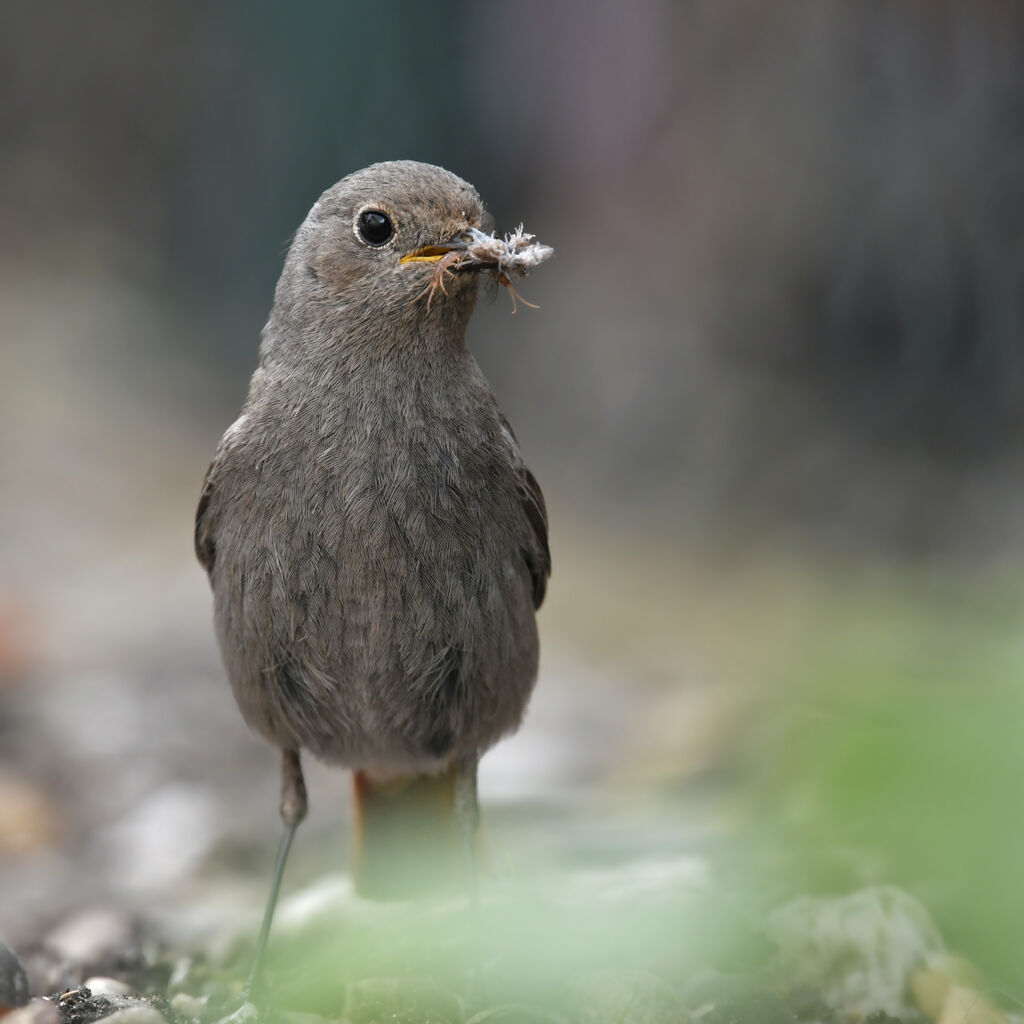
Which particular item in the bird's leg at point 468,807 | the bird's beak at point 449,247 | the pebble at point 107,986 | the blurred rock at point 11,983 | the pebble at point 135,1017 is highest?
the bird's beak at point 449,247

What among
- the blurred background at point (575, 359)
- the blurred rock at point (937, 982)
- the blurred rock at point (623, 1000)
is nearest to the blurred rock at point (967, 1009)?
the blurred rock at point (937, 982)

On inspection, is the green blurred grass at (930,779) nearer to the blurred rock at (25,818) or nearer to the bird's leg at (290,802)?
the bird's leg at (290,802)

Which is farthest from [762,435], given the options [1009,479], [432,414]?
[432,414]

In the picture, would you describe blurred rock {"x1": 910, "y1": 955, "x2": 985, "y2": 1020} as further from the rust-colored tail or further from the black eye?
the black eye

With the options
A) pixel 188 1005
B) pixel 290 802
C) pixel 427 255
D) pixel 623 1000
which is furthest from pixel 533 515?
pixel 188 1005

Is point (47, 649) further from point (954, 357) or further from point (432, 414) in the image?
point (954, 357)

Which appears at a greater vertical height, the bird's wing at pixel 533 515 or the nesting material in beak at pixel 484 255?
the nesting material in beak at pixel 484 255
